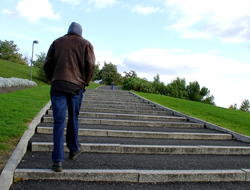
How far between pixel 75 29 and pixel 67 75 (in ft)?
2.47

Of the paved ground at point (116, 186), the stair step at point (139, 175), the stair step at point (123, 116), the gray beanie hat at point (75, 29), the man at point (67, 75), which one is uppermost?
the gray beanie hat at point (75, 29)

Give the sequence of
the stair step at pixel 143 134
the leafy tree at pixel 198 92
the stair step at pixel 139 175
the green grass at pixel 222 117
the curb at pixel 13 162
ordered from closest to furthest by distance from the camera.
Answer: the curb at pixel 13 162, the stair step at pixel 139 175, the stair step at pixel 143 134, the green grass at pixel 222 117, the leafy tree at pixel 198 92

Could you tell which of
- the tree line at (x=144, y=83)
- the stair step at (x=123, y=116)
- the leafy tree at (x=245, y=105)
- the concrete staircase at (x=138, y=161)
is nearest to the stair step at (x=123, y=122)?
the stair step at (x=123, y=116)

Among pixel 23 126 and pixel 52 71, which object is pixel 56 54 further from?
pixel 23 126

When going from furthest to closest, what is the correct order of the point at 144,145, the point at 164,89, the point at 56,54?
the point at 164,89
the point at 144,145
the point at 56,54

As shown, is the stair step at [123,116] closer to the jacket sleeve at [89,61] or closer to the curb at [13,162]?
the curb at [13,162]

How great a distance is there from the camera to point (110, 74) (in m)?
68.6

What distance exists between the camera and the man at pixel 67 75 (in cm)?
295

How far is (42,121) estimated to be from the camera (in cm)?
619

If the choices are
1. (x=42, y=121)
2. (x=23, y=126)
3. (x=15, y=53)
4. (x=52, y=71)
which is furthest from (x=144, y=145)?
(x=15, y=53)

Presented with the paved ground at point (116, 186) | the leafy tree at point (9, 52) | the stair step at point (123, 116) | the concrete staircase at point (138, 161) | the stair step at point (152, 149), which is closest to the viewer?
the paved ground at point (116, 186)

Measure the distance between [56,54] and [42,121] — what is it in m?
3.66

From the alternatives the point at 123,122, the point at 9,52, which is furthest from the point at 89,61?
the point at 9,52

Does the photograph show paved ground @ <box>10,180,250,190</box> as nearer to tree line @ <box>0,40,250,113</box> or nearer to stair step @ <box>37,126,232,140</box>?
stair step @ <box>37,126,232,140</box>
